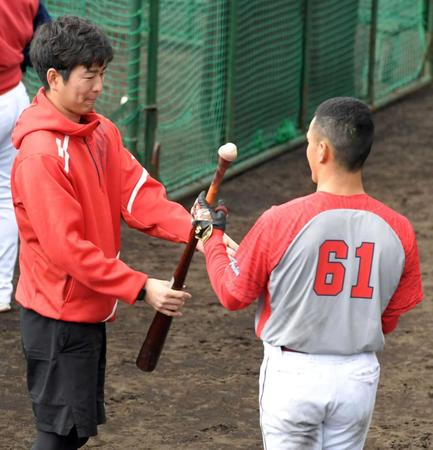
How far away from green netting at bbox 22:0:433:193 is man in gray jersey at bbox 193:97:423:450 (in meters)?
4.83

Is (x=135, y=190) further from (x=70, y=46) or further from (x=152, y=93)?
(x=152, y=93)

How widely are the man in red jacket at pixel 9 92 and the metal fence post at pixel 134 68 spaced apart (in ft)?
5.94

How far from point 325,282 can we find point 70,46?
1.09 m

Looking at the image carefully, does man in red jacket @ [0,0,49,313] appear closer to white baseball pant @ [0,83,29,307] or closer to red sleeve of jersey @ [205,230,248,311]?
white baseball pant @ [0,83,29,307]

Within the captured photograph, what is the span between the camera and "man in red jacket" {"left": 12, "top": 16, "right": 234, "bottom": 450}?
143 inches

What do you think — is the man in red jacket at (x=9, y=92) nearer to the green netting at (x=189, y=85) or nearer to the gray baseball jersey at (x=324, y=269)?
the green netting at (x=189, y=85)

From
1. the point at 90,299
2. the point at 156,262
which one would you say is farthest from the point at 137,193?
the point at 156,262

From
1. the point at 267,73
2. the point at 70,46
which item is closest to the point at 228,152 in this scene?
the point at 70,46

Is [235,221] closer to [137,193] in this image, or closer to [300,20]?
[300,20]

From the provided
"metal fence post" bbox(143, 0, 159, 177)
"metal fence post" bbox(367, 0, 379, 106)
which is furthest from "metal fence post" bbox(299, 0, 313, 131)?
"metal fence post" bbox(143, 0, 159, 177)

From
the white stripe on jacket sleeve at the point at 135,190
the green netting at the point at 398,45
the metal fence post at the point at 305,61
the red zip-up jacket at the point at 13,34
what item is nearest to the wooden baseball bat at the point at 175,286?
the white stripe on jacket sleeve at the point at 135,190

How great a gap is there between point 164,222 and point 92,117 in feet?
1.58

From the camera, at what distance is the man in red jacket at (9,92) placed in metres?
5.98

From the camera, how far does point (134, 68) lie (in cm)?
807
